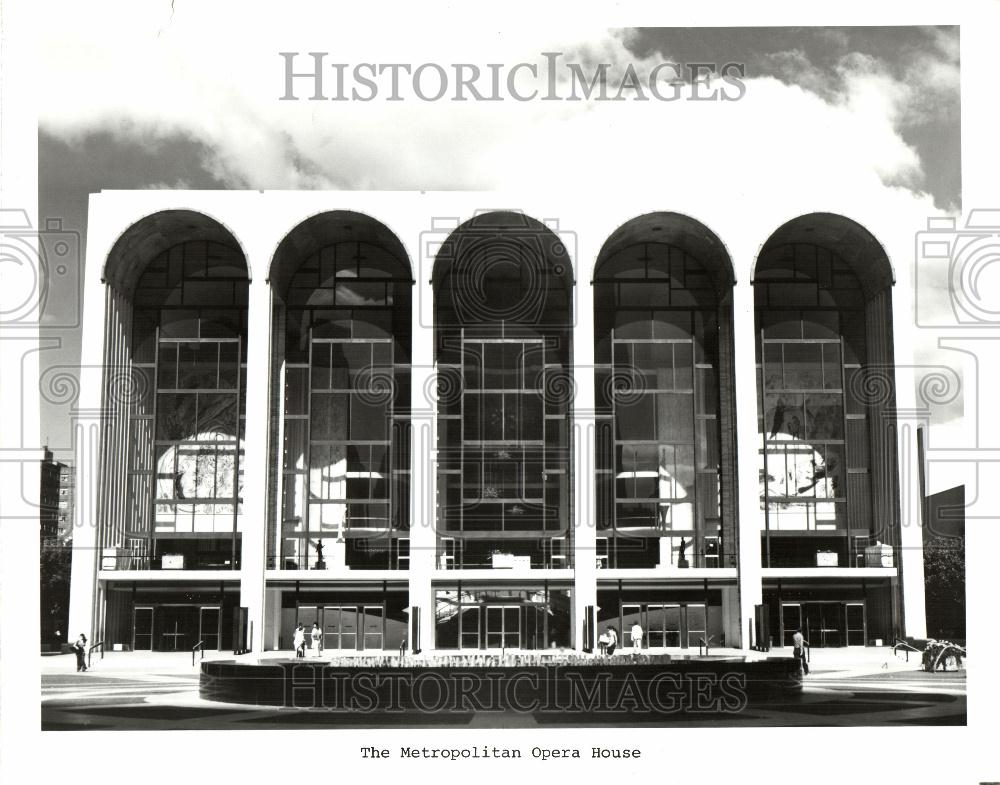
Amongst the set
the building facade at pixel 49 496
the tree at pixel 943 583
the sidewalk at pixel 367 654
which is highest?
the building facade at pixel 49 496

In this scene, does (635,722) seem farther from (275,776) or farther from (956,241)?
(956,241)

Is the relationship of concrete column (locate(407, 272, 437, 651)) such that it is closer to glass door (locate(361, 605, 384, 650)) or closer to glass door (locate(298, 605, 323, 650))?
glass door (locate(361, 605, 384, 650))

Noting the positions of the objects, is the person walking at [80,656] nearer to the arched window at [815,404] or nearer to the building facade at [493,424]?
the building facade at [493,424]

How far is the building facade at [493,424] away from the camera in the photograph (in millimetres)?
30891

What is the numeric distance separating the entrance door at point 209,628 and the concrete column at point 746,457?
628 inches

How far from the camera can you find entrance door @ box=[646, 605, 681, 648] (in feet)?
107

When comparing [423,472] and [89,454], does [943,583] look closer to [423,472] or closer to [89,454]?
[423,472]

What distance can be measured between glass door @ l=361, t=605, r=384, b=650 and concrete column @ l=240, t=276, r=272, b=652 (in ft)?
11.5

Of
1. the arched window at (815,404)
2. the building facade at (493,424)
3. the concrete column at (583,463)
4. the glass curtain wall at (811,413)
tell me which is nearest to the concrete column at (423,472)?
the building facade at (493,424)

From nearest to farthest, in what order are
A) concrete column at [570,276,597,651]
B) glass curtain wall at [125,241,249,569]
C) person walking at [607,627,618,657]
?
person walking at [607,627,618,657]
concrete column at [570,276,597,651]
glass curtain wall at [125,241,249,569]

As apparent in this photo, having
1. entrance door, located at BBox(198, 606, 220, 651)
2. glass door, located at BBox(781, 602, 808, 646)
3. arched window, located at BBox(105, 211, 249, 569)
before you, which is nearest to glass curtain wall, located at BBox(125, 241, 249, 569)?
arched window, located at BBox(105, 211, 249, 569)

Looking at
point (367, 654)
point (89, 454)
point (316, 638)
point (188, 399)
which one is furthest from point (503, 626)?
point (89, 454)

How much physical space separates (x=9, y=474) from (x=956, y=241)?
1690 centimetres

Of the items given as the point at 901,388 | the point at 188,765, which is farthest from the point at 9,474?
the point at 901,388
